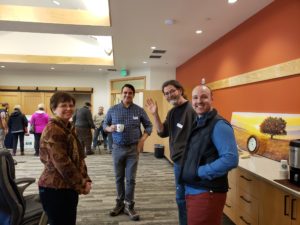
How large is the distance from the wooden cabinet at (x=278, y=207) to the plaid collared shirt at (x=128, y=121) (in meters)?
1.46

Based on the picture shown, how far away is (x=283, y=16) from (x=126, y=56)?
4416 millimetres

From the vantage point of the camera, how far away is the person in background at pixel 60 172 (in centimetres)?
176

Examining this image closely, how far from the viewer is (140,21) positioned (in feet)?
13.4

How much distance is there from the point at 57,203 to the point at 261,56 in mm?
2975

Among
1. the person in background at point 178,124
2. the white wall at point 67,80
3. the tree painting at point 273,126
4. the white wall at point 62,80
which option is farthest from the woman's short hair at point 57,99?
the white wall at point 62,80

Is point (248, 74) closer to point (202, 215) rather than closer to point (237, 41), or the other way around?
point (237, 41)

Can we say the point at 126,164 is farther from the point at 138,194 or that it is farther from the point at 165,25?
the point at 165,25

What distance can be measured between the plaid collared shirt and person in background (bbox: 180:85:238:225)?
1420mm

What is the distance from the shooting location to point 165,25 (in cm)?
423

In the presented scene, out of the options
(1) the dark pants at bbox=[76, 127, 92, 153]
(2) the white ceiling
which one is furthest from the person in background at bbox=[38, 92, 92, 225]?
(1) the dark pants at bbox=[76, 127, 92, 153]

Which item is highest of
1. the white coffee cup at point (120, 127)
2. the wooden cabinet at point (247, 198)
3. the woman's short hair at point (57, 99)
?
the woman's short hair at point (57, 99)

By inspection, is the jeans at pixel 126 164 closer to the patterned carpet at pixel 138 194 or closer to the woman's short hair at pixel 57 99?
the patterned carpet at pixel 138 194

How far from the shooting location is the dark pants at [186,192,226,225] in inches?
64.4

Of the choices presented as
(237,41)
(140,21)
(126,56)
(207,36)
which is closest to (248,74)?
(237,41)
